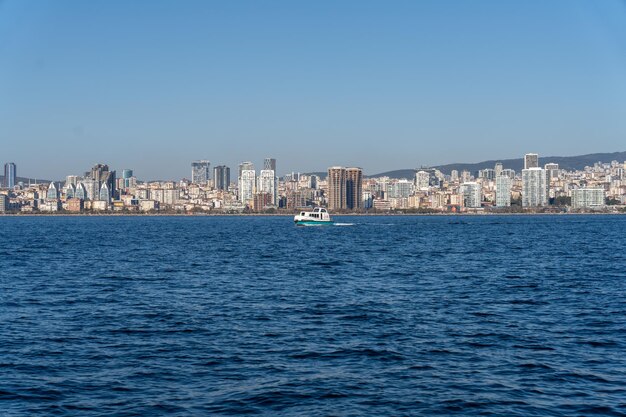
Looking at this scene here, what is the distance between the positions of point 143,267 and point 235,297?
49.8ft

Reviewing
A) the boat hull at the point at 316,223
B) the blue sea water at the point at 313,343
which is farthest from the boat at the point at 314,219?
the blue sea water at the point at 313,343

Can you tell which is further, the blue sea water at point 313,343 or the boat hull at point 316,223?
the boat hull at point 316,223

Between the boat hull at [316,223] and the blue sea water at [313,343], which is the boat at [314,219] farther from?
the blue sea water at [313,343]

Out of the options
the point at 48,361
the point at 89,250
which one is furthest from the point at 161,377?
the point at 89,250

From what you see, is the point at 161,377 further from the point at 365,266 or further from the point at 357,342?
the point at 365,266

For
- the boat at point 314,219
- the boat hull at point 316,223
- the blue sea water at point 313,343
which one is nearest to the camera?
the blue sea water at point 313,343

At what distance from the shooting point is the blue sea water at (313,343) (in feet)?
52.5

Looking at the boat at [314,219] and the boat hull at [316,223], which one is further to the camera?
the boat at [314,219]

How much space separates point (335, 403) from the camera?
51.8 ft

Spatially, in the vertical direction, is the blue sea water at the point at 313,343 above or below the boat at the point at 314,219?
below

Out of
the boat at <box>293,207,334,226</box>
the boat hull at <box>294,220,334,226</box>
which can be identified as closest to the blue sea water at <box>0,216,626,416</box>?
the boat hull at <box>294,220,334,226</box>

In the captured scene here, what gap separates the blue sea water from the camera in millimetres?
16016

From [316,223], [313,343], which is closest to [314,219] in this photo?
[316,223]

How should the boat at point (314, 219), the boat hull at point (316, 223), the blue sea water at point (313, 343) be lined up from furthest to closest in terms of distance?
1. the boat at point (314, 219)
2. the boat hull at point (316, 223)
3. the blue sea water at point (313, 343)
